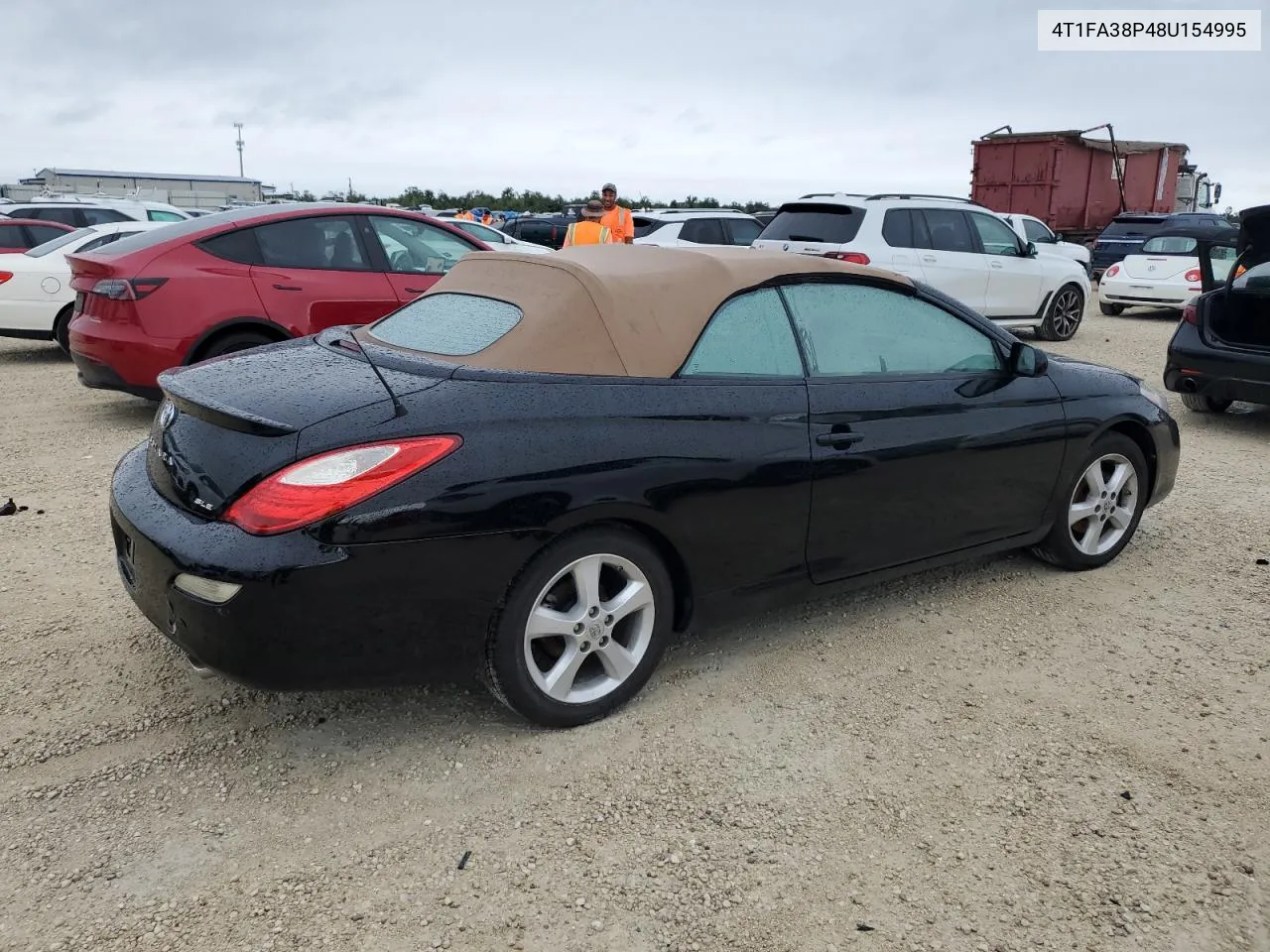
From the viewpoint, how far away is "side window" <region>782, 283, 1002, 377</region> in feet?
11.9

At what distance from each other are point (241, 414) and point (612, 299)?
1.19 m

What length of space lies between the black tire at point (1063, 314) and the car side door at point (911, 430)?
8.81 m

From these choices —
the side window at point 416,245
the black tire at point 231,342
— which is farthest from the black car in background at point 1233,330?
the black tire at point 231,342

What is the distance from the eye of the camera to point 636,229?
1588cm

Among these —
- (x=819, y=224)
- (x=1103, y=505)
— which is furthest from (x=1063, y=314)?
(x=1103, y=505)

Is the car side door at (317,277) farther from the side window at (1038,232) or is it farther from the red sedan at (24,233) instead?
the side window at (1038,232)

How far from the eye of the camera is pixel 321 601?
103 inches

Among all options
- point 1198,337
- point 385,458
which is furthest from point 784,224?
point 385,458

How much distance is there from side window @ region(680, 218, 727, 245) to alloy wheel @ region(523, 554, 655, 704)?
11.0m

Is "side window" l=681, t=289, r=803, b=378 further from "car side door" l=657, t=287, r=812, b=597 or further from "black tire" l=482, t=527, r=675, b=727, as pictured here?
"black tire" l=482, t=527, r=675, b=727

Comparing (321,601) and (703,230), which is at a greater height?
(703,230)

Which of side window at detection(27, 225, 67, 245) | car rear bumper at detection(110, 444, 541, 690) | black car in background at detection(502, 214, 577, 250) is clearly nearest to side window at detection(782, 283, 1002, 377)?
car rear bumper at detection(110, 444, 541, 690)

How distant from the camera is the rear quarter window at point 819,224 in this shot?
412 inches

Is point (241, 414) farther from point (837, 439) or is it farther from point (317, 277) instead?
point (317, 277)
